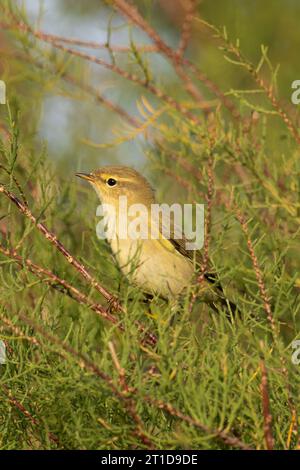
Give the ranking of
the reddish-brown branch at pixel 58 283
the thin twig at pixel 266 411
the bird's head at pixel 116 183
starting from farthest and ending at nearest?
the bird's head at pixel 116 183 → the reddish-brown branch at pixel 58 283 → the thin twig at pixel 266 411

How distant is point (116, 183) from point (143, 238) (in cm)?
48

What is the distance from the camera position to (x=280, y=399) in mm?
2016

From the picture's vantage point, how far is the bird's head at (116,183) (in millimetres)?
3562

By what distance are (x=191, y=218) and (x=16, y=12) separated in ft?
3.84

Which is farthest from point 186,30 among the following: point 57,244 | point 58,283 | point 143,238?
point 58,283

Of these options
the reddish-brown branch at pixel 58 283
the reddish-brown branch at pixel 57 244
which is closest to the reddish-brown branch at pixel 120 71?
the reddish-brown branch at pixel 57 244

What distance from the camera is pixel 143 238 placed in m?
3.20

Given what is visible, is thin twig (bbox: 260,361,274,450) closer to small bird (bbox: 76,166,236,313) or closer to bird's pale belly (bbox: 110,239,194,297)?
small bird (bbox: 76,166,236,313)

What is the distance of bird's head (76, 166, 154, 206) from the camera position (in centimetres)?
356

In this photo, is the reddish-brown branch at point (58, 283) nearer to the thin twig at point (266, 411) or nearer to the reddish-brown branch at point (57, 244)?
the reddish-brown branch at point (57, 244)

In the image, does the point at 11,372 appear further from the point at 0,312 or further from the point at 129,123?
the point at 129,123

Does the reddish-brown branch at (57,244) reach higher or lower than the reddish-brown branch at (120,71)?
lower
